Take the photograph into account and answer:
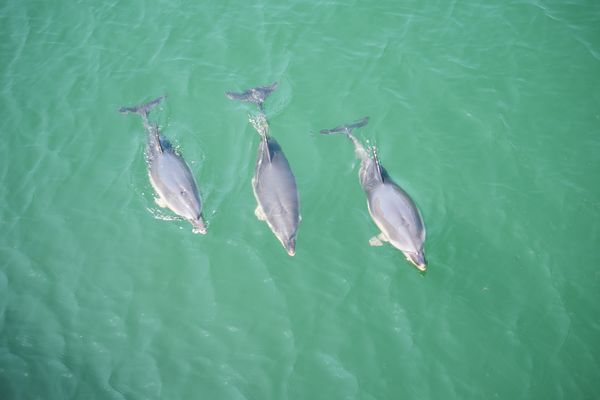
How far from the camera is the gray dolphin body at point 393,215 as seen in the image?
718cm

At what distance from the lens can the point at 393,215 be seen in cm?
740

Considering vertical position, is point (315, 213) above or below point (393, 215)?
below

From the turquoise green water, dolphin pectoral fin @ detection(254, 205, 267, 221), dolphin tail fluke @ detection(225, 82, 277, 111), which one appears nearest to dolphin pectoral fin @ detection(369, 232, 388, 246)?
the turquoise green water

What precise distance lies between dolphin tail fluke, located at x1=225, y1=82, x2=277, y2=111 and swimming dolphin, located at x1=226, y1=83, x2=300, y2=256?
1.99 metres

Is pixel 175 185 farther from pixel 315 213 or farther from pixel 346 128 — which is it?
pixel 346 128

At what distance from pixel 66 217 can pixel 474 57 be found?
11.7 meters

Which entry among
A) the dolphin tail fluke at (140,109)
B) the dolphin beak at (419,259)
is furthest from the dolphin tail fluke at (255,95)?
the dolphin beak at (419,259)

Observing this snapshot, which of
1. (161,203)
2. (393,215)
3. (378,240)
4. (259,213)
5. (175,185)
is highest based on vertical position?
(393,215)

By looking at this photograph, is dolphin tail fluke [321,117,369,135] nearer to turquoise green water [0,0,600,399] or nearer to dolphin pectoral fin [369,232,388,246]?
turquoise green water [0,0,600,399]

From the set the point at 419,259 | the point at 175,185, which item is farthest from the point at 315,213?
the point at 175,185

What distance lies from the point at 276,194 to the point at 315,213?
1138 mm

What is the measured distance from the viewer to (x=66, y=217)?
8.92 metres

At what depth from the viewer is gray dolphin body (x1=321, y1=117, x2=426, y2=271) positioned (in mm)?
7180

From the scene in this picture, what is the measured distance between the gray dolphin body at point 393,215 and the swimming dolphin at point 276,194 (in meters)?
1.60
